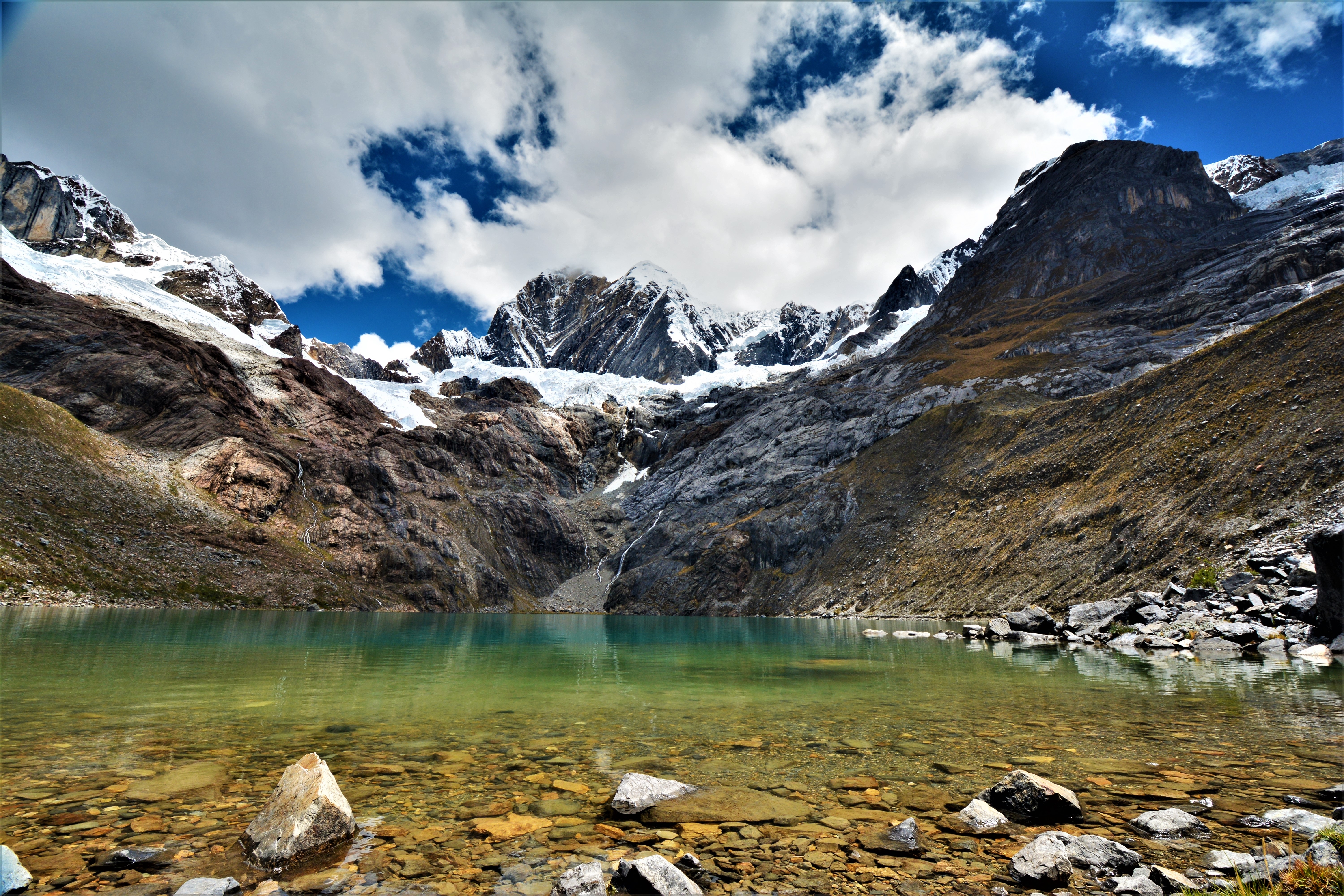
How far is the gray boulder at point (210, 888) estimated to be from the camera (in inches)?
246

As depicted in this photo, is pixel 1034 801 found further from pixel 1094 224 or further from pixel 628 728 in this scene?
pixel 1094 224

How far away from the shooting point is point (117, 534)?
84938 mm

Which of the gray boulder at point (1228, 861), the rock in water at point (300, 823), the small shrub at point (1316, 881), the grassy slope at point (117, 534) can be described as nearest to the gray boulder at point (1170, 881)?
the gray boulder at point (1228, 861)

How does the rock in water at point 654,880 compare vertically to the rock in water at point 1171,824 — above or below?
below

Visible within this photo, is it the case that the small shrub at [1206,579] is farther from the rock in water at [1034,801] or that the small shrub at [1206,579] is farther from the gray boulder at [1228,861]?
the gray boulder at [1228,861]

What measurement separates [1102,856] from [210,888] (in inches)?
401

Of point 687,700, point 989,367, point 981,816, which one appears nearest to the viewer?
point 981,816

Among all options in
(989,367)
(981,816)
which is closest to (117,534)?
(981,816)

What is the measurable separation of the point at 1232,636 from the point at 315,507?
144 metres

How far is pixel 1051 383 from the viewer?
112375 mm

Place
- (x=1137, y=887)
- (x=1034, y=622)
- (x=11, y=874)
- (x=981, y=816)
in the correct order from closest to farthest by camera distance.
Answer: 1. (x=1137, y=887)
2. (x=11, y=874)
3. (x=981, y=816)
4. (x=1034, y=622)

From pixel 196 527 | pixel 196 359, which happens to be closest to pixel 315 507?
pixel 196 527

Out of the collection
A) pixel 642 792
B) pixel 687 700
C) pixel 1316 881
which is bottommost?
pixel 687 700

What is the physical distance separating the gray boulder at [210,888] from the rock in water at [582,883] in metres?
3.44
